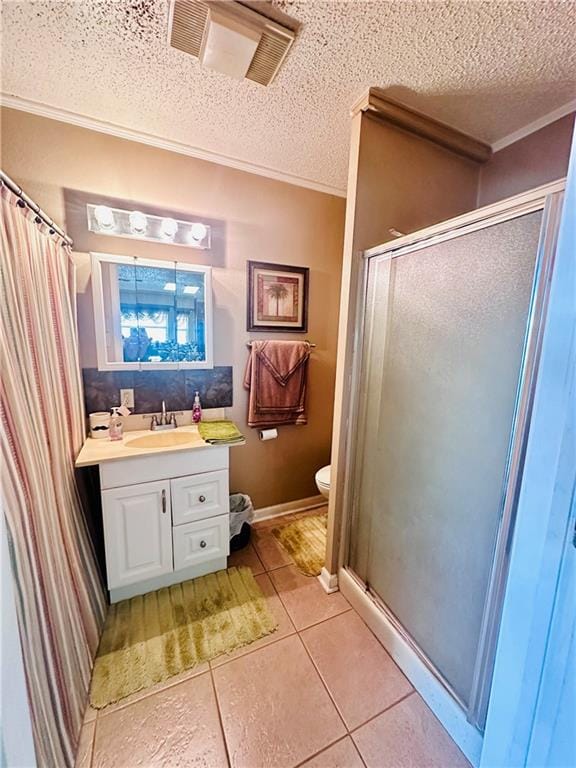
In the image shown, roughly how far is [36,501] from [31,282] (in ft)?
2.50

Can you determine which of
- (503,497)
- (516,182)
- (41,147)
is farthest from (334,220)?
(503,497)

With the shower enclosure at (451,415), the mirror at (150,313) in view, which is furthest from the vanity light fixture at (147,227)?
the shower enclosure at (451,415)

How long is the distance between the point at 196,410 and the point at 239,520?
2.54 feet

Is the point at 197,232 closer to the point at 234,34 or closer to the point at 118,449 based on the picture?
the point at 234,34

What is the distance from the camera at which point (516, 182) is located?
1.56 meters

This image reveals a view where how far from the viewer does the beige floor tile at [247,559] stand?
5.93 feet

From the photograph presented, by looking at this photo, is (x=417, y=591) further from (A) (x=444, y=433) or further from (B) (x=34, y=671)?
(B) (x=34, y=671)

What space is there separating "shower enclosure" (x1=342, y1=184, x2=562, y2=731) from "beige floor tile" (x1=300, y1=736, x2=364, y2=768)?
39 cm

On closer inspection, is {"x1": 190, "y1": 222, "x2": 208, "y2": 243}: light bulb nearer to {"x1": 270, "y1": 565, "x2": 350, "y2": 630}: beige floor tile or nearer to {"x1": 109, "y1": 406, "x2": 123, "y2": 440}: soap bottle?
{"x1": 109, "y1": 406, "x2": 123, "y2": 440}: soap bottle

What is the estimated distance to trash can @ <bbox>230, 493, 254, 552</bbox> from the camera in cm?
192

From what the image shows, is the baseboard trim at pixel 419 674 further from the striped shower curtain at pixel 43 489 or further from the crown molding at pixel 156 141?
the crown molding at pixel 156 141

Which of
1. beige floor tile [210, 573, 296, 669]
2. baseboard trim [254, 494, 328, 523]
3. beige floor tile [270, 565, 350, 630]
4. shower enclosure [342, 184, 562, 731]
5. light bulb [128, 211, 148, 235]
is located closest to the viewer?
shower enclosure [342, 184, 562, 731]

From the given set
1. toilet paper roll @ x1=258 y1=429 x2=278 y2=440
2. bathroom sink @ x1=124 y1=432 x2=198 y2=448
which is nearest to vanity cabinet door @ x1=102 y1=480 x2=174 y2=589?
bathroom sink @ x1=124 y1=432 x2=198 y2=448

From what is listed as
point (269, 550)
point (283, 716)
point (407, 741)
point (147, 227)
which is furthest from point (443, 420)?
point (147, 227)
